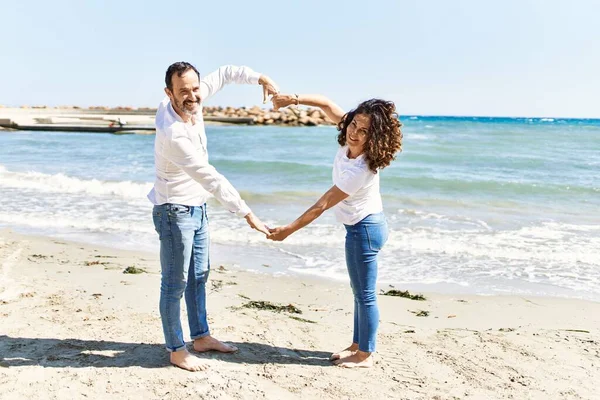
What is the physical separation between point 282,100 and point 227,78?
0.39 m

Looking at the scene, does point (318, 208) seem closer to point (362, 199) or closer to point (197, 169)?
point (362, 199)

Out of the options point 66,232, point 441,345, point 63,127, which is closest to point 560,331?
point 441,345

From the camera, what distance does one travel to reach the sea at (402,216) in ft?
22.0

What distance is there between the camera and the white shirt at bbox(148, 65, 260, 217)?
3143 millimetres

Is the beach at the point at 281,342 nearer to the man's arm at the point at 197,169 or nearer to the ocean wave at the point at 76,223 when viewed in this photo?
the man's arm at the point at 197,169

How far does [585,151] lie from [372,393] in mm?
27340

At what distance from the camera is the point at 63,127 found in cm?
3597

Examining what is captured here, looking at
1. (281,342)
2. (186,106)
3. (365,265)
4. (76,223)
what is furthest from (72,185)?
(365,265)

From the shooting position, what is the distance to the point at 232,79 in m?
3.84

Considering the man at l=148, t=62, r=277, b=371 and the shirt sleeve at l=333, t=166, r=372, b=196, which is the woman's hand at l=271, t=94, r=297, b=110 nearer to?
the man at l=148, t=62, r=277, b=371

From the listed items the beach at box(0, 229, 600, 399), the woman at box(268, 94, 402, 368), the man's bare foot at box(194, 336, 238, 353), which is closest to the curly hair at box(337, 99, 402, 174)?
the woman at box(268, 94, 402, 368)

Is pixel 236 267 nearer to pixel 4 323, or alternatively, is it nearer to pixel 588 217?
pixel 4 323

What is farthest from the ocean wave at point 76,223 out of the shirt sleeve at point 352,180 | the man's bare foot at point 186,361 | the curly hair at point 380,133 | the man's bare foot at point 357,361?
the curly hair at point 380,133

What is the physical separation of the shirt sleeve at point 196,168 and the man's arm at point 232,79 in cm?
55
